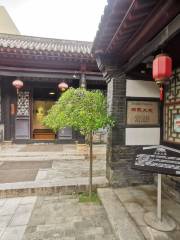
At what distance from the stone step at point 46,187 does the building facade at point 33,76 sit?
4.49 m

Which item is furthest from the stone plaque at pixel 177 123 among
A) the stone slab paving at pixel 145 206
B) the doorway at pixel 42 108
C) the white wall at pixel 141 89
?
the doorway at pixel 42 108

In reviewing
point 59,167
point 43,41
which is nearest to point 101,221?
point 59,167

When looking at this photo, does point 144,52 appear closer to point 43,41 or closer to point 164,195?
point 164,195

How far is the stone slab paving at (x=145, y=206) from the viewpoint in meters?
2.77

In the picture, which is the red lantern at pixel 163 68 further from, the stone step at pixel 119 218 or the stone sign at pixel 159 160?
the stone step at pixel 119 218

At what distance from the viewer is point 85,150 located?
789cm

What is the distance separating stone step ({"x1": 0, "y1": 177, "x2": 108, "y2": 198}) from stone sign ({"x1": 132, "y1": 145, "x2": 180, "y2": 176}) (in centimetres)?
179

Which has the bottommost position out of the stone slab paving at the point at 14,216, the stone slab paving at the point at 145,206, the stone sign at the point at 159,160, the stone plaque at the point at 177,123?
the stone slab paving at the point at 14,216

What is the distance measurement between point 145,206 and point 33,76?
21.1 feet

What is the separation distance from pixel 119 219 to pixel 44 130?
10522 mm

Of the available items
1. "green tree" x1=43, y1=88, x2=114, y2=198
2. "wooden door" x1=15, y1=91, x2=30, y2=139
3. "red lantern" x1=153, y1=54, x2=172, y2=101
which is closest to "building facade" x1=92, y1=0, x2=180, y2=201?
"green tree" x1=43, y1=88, x2=114, y2=198

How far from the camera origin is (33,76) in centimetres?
789

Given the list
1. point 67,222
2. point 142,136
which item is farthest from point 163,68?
point 67,222

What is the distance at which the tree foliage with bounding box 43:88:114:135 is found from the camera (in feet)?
12.1
